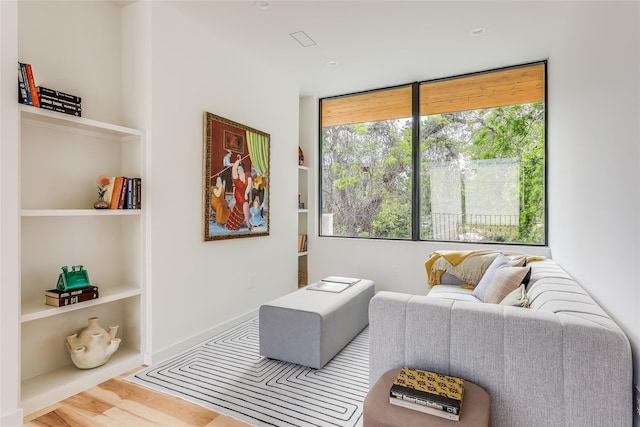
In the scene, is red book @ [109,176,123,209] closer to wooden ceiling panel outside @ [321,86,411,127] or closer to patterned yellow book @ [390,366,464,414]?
patterned yellow book @ [390,366,464,414]

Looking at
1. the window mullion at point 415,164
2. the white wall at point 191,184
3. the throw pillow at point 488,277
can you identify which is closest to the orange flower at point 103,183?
the white wall at point 191,184

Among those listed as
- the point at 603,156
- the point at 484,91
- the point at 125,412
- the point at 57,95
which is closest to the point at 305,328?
the point at 125,412

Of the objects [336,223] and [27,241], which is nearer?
[27,241]

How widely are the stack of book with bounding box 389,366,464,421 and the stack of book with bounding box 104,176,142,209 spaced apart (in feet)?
6.82

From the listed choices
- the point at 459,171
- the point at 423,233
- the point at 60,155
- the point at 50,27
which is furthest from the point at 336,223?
the point at 50,27

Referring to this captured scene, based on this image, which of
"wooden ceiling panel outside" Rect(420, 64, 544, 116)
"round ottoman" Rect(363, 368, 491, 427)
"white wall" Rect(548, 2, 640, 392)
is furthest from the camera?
"wooden ceiling panel outside" Rect(420, 64, 544, 116)

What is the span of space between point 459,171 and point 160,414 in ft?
12.0

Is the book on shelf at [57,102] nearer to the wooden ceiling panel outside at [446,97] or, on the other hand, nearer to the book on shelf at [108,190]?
the book on shelf at [108,190]

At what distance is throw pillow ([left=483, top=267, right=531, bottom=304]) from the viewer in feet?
7.60

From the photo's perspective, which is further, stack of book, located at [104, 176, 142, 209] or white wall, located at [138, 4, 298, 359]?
white wall, located at [138, 4, 298, 359]

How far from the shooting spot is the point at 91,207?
97.5 inches

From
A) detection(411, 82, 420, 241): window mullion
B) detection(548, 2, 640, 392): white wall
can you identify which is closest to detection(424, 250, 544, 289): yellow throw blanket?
detection(548, 2, 640, 392): white wall

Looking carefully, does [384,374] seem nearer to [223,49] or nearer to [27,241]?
[27,241]

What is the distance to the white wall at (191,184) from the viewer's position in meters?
2.61
